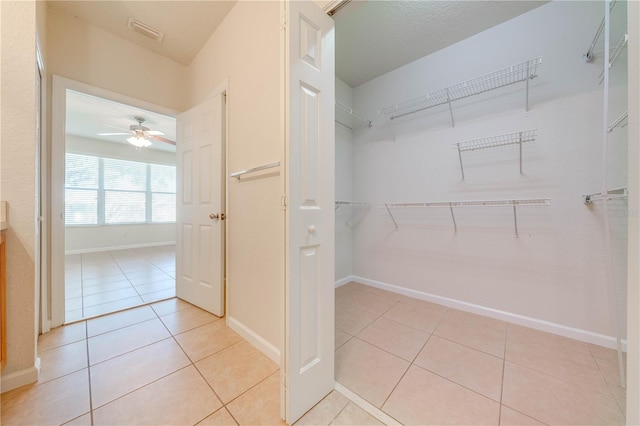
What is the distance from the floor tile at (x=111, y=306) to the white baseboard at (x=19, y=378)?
2.88 ft

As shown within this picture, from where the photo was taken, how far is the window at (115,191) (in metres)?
4.80

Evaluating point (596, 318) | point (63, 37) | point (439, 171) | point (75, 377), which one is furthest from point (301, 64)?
point (596, 318)

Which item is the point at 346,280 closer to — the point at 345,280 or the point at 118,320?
the point at 345,280

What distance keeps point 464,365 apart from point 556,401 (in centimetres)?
40

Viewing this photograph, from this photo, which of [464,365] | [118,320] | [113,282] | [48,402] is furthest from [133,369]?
[113,282]

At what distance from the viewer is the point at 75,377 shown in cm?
127

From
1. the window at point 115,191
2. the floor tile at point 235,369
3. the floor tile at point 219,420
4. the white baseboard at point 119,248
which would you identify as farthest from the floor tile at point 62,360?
the window at point 115,191

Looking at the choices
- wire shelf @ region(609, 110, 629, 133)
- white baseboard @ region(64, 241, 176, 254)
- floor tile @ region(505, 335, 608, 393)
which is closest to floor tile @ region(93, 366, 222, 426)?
floor tile @ region(505, 335, 608, 393)

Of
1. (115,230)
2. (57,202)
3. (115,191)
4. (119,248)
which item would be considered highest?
(115,191)

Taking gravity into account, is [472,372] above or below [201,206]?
below

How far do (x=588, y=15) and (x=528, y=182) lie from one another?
4.09 ft

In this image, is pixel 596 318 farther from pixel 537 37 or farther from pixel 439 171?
pixel 537 37

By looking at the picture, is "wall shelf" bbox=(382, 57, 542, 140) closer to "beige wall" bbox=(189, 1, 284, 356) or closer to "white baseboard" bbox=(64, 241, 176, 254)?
"beige wall" bbox=(189, 1, 284, 356)

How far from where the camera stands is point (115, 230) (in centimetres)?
527
